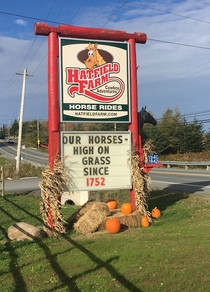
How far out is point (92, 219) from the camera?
8797 mm

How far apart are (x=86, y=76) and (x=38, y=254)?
470 cm

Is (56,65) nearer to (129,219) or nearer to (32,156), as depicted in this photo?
(129,219)

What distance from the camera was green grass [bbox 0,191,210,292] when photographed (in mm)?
4980

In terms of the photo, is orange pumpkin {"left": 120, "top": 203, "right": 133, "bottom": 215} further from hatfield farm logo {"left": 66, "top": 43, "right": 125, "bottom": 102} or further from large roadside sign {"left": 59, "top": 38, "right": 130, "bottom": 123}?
hatfield farm logo {"left": 66, "top": 43, "right": 125, "bottom": 102}

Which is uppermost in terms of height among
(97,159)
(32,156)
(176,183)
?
(97,159)

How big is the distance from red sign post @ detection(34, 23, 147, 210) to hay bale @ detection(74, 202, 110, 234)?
111 centimetres

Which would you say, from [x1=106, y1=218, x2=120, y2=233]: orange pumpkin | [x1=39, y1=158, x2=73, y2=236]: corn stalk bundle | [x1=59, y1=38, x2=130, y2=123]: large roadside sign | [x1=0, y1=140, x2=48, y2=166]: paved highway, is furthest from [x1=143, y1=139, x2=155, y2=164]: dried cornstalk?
[x1=0, y1=140, x2=48, y2=166]: paved highway

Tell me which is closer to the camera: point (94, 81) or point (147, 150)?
point (94, 81)

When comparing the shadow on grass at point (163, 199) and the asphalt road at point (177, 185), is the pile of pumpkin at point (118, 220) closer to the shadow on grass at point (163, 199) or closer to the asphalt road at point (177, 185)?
the shadow on grass at point (163, 199)

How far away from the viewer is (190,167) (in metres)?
37.2

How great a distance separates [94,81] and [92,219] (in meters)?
3.49

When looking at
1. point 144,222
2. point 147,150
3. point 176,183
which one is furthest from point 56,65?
point 176,183

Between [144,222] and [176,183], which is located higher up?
[144,222]

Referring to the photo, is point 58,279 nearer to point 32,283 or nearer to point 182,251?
point 32,283
